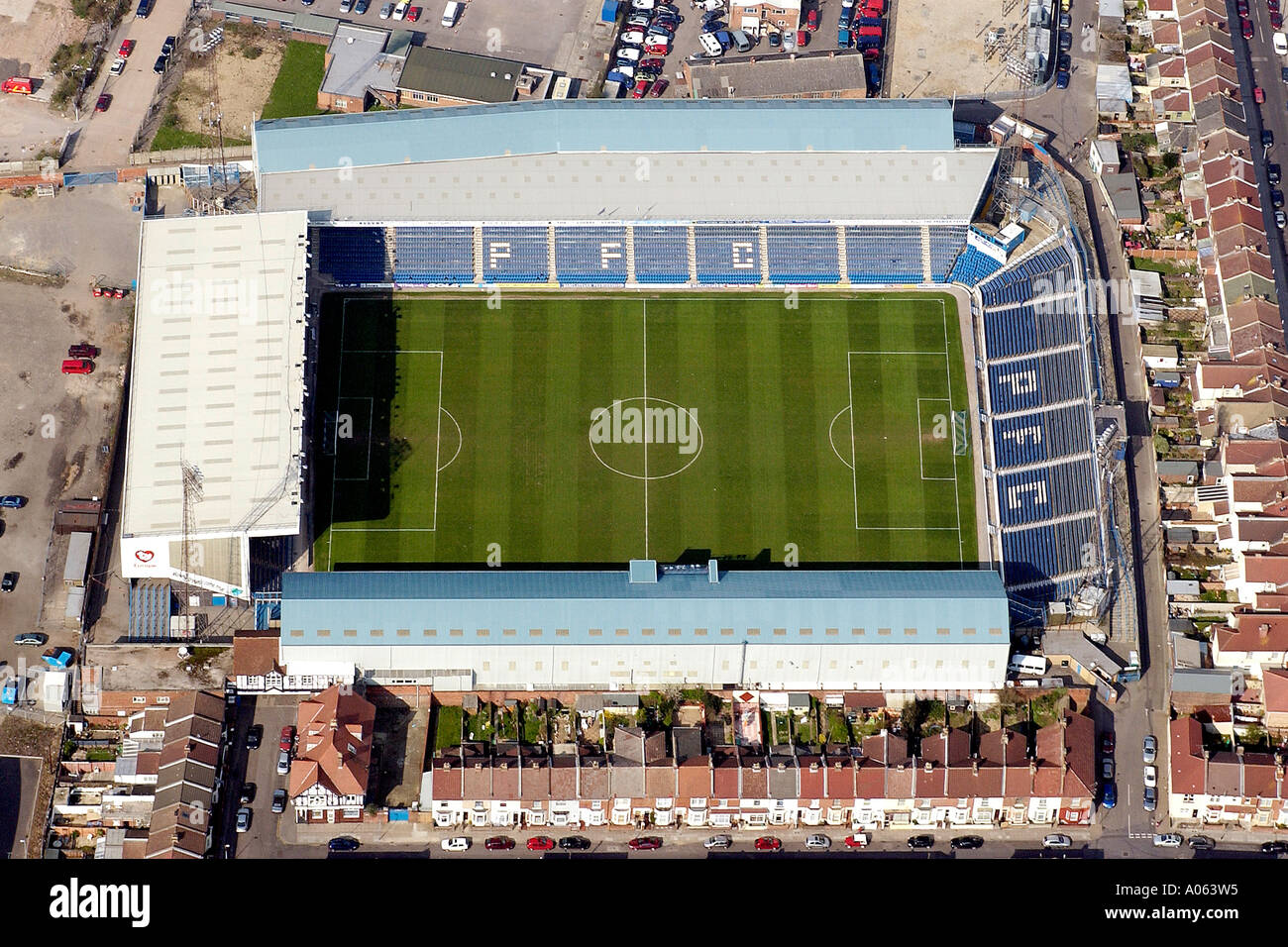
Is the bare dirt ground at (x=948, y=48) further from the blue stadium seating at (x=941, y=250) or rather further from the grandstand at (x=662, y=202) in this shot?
the blue stadium seating at (x=941, y=250)

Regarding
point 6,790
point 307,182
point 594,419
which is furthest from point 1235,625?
point 6,790

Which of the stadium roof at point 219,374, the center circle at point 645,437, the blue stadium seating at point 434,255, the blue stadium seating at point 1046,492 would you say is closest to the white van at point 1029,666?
the blue stadium seating at point 1046,492

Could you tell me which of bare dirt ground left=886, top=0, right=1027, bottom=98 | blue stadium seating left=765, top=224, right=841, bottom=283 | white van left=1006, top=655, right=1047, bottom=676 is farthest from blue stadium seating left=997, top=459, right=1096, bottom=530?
bare dirt ground left=886, top=0, right=1027, bottom=98

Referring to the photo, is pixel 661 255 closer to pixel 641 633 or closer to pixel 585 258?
pixel 585 258

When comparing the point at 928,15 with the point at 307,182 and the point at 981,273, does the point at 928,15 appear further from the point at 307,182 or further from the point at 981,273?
the point at 307,182

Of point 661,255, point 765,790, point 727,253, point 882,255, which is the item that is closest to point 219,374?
point 661,255
